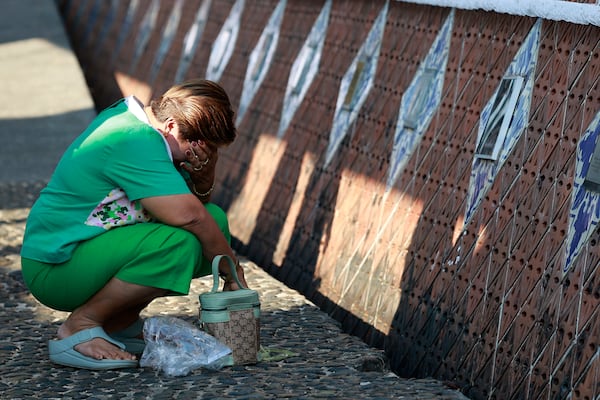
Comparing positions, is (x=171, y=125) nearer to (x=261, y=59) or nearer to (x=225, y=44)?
(x=261, y=59)

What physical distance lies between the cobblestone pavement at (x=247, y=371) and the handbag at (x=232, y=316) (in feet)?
0.37

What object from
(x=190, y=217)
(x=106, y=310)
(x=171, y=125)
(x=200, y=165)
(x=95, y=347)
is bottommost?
(x=95, y=347)

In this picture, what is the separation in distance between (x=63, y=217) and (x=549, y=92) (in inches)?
74.1

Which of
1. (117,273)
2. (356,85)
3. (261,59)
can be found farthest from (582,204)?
(261,59)

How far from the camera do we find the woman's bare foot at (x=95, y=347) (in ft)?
15.2

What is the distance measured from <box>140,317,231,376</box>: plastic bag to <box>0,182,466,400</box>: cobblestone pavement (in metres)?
0.04

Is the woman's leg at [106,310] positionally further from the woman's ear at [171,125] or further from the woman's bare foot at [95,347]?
the woman's ear at [171,125]

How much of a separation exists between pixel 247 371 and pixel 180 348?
0.27 meters

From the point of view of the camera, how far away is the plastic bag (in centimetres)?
459

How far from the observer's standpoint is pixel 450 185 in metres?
5.10

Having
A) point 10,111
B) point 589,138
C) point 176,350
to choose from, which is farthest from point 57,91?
point 589,138

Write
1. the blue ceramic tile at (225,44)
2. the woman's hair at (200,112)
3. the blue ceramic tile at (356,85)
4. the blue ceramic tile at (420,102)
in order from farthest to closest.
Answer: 1. the blue ceramic tile at (225,44)
2. the blue ceramic tile at (356,85)
3. the blue ceramic tile at (420,102)
4. the woman's hair at (200,112)

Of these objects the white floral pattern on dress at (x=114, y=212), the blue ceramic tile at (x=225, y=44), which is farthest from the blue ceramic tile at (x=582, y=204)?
the blue ceramic tile at (x=225, y=44)

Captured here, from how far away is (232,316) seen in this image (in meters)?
4.57
